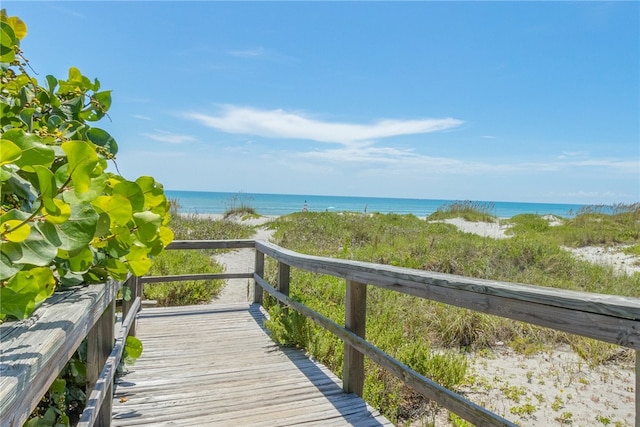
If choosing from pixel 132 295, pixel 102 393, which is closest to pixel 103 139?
pixel 102 393

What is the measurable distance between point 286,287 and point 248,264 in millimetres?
5638

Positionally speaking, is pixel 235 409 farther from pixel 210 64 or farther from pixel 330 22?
pixel 210 64

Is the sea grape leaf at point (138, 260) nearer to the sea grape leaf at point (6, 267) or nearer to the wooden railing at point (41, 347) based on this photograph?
the wooden railing at point (41, 347)

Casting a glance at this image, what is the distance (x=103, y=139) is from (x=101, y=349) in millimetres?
1098

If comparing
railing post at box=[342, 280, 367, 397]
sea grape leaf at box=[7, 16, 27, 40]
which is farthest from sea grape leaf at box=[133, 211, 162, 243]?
railing post at box=[342, 280, 367, 397]

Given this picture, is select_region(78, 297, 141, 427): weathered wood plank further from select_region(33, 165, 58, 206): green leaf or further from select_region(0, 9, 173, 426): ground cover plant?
select_region(33, 165, 58, 206): green leaf

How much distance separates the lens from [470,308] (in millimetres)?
1896

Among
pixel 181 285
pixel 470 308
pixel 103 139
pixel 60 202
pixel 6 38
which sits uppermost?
pixel 6 38

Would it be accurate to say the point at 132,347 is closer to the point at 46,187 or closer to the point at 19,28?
the point at 19,28

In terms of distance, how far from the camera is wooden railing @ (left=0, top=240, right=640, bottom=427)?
33.8 inches

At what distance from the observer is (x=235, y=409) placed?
9.36ft

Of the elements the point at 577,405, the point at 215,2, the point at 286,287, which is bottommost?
the point at 577,405

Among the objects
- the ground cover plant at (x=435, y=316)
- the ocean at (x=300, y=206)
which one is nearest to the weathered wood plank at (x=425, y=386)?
the ground cover plant at (x=435, y=316)

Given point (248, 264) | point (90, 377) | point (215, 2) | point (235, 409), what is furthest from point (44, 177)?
point (248, 264)
